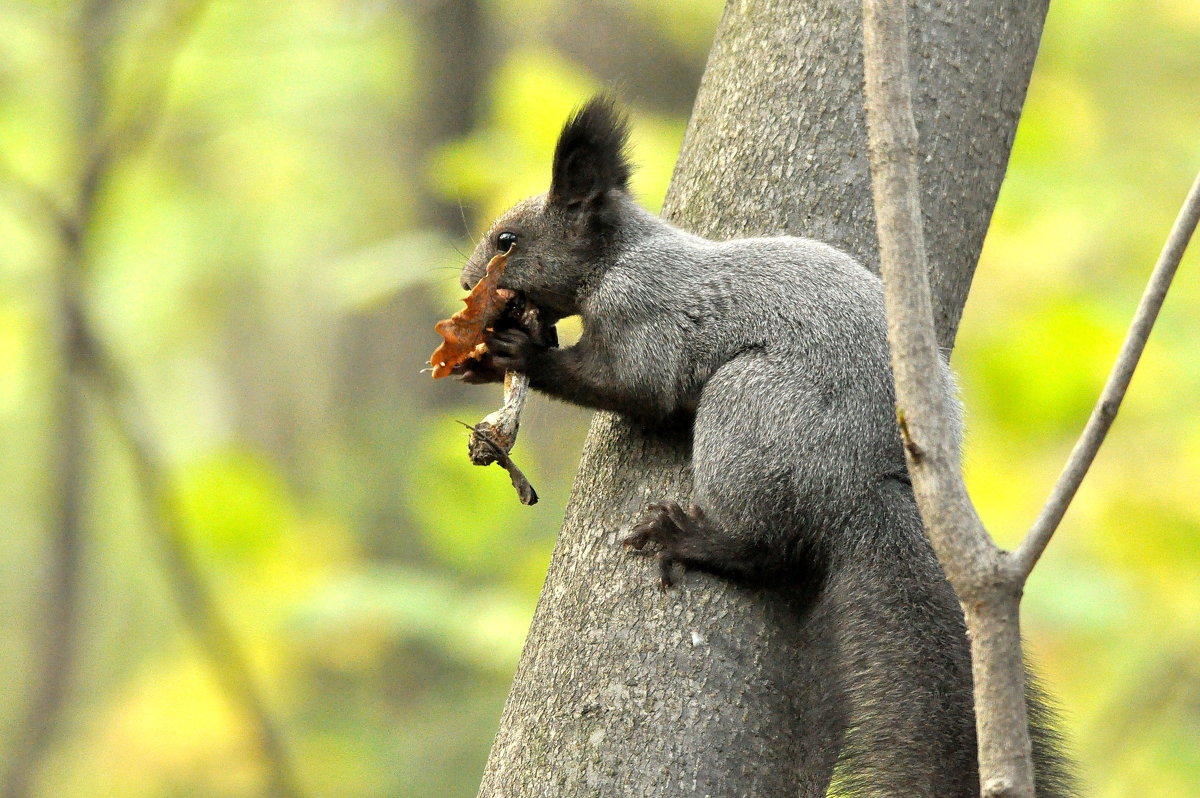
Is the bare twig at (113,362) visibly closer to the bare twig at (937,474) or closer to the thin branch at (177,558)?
the thin branch at (177,558)

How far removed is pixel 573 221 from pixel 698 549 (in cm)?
112

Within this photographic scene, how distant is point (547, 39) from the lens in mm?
8523

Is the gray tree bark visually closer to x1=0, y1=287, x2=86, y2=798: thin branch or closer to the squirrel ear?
the squirrel ear

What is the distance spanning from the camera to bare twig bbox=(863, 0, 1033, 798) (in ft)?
4.91

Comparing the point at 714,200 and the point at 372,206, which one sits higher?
the point at 372,206

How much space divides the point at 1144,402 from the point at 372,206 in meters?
7.83

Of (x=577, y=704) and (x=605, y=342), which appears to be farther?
(x=605, y=342)

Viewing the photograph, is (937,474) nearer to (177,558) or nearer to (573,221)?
(573,221)

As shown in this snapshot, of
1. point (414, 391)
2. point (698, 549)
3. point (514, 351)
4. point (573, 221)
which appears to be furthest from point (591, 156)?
point (414, 391)

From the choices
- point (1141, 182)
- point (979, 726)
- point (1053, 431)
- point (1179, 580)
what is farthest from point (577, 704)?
point (1141, 182)

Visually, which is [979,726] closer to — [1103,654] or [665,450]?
A: [665,450]

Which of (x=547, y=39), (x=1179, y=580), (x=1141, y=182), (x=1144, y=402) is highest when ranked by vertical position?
(x=547, y=39)

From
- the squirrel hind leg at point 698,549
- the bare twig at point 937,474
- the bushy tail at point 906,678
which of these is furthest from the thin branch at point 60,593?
the bare twig at point 937,474

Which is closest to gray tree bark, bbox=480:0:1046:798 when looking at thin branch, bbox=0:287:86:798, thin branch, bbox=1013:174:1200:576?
thin branch, bbox=1013:174:1200:576
